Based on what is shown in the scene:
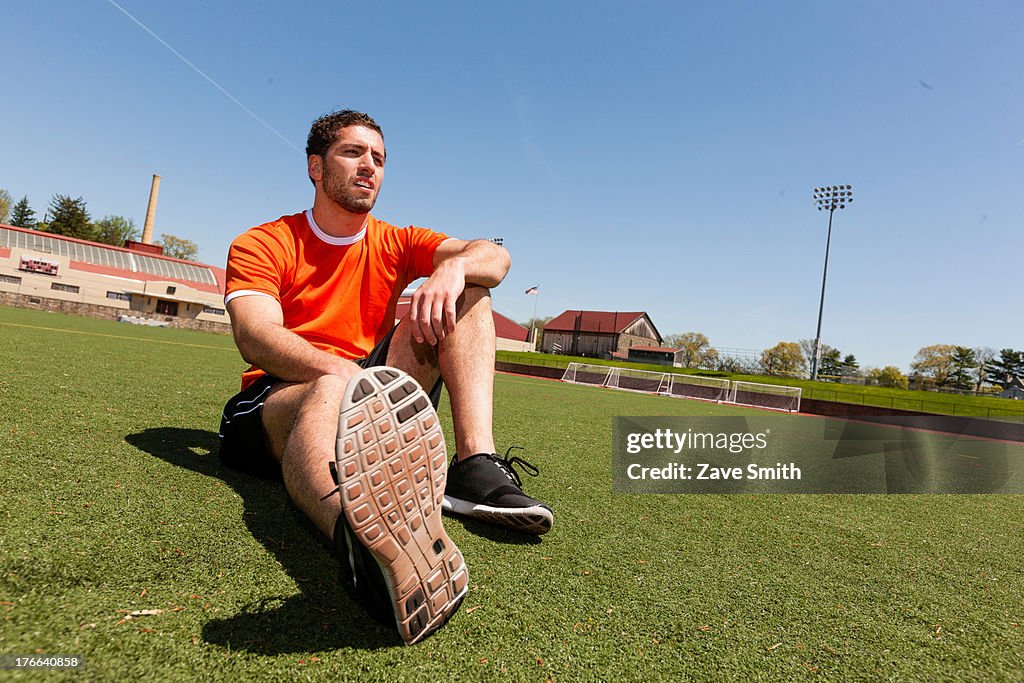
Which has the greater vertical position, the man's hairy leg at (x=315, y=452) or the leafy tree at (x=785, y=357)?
the leafy tree at (x=785, y=357)

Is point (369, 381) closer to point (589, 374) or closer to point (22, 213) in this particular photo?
point (589, 374)

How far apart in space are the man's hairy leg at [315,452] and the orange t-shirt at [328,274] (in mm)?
509

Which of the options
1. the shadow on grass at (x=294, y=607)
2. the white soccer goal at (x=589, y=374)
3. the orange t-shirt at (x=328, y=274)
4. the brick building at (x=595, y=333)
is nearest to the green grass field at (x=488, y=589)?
the shadow on grass at (x=294, y=607)

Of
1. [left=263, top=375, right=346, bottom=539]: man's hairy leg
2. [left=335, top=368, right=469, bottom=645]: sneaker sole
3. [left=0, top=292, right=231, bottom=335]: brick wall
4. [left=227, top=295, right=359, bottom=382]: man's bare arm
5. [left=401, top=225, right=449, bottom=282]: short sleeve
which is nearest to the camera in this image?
[left=335, top=368, right=469, bottom=645]: sneaker sole

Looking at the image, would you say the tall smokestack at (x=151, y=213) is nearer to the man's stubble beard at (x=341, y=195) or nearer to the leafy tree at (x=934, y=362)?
the man's stubble beard at (x=341, y=195)

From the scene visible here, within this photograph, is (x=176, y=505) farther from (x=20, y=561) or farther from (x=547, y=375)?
(x=547, y=375)

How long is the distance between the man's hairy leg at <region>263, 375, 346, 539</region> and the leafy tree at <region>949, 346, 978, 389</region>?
10073 centimetres

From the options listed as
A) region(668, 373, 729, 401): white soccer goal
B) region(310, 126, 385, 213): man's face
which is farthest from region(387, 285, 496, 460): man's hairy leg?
region(668, 373, 729, 401): white soccer goal

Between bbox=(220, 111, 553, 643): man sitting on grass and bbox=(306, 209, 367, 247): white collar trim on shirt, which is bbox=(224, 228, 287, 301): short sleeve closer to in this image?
bbox=(220, 111, 553, 643): man sitting on grass

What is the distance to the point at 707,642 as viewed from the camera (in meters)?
1.20

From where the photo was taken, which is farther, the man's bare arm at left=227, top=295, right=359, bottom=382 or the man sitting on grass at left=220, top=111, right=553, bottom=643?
the man's bare arm at left=227, top=295, right=359, bottom=382

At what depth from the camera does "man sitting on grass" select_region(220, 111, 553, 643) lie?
0.99m

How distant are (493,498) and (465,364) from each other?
16.9 inches

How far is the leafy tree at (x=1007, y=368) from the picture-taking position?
8119 cm
